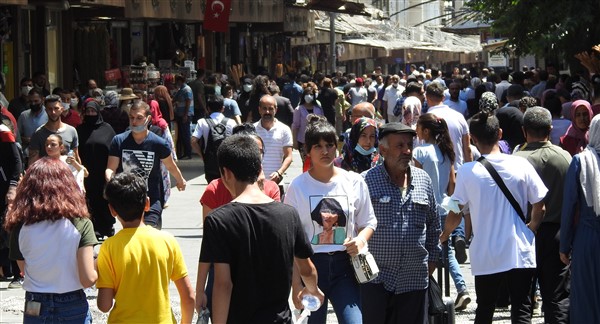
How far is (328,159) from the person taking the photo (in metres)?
7.16

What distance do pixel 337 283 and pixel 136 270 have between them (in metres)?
1.48

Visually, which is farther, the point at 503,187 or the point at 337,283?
the point at 503,187

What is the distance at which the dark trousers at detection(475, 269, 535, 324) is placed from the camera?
25.8ft

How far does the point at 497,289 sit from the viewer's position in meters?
7.90

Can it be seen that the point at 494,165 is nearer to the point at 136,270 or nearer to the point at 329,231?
the point at 329,231

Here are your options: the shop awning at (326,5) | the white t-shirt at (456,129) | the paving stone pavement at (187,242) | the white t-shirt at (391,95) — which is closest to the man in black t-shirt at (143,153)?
the paving stone pavement at (187,242)

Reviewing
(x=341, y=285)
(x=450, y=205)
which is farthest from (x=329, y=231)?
(x=450, y=205)

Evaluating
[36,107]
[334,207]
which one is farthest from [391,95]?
[334,207]

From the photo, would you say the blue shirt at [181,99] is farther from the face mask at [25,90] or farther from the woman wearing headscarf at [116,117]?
the woman wearing headscarf at [116,117]

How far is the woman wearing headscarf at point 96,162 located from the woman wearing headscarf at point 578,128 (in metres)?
4.97

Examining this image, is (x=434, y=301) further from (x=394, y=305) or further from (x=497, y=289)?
(x=497, y=289)

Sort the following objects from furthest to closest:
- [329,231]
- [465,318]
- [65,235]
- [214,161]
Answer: [214,161] < [465,318] < [329,231] < [65,235]

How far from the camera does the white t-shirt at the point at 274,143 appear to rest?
1251 cm

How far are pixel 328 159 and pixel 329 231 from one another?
0.41 metres
